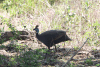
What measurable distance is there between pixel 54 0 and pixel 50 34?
141 inches

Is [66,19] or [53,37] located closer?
[53,37]

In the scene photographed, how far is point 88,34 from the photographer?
536 cm

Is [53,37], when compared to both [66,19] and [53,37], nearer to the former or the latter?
[53,37]

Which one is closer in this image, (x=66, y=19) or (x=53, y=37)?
(x=53, y=37)

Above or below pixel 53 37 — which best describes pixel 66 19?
above

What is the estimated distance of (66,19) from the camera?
605cm

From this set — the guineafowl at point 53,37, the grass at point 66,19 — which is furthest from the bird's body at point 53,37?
the grass at point 66,19

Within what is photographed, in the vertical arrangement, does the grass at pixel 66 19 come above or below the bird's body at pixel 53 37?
above

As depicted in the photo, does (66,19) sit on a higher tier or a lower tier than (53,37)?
higher

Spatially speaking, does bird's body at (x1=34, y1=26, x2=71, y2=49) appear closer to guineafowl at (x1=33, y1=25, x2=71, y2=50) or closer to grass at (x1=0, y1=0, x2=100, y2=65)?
guineafowl at (x1=33, y1=25, x2=71, y2=50)

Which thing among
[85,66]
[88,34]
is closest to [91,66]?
[85,66]

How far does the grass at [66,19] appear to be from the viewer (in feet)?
17.6

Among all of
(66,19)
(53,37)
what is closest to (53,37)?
(53,37)

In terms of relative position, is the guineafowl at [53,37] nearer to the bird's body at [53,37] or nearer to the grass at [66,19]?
the bird's body at [53,37]
